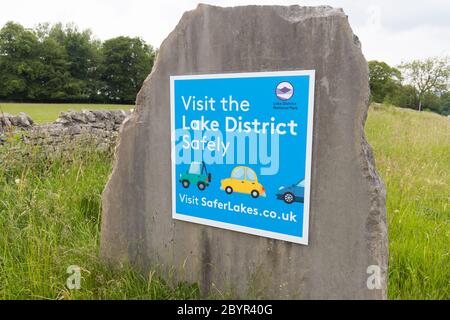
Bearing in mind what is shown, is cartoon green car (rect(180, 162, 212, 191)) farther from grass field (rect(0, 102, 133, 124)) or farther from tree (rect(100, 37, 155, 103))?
tree (rect(100, 37, 155, 103))

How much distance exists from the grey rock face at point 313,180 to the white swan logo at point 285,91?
0.11 meters

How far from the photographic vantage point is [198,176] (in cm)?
248

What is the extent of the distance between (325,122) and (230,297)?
4.35 feet

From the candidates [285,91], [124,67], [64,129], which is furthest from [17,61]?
[285,91]

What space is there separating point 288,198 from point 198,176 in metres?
0.67

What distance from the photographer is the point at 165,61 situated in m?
2.59

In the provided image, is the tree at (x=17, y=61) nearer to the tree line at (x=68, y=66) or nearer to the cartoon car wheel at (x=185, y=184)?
the tree line at (x=68, y=66)

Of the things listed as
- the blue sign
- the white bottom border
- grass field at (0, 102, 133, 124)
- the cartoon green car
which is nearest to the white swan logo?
the blue sign

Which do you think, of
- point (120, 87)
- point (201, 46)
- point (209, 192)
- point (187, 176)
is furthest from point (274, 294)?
point (120, 87)

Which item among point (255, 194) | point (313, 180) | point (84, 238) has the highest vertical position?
point (313, 180)

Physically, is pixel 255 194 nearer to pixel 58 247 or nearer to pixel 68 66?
pixel 58 247

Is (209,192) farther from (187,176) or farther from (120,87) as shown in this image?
(120,87)

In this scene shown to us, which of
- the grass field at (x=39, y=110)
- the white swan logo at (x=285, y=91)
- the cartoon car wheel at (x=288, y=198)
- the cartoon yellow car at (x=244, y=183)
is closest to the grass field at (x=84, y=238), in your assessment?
the cartoon yellow car at (x=244, y=183)

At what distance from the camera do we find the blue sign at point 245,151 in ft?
6.90
